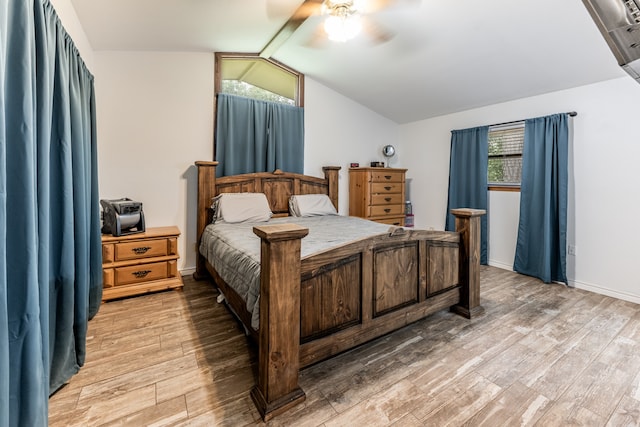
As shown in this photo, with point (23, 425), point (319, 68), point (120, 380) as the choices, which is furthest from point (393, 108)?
point (23, 425)

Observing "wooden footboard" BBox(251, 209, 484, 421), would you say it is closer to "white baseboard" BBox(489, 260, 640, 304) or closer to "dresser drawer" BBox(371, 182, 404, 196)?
"white baseboard" BBox(489, 260, 640, 304)

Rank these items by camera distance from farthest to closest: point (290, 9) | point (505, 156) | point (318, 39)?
point (505, 156), point (318, 39), point (290, 9)

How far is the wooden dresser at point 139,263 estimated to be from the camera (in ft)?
8.72

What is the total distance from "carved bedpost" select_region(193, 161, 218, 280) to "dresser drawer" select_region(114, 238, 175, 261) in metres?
0.46

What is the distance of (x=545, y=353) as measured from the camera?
76.3 inches

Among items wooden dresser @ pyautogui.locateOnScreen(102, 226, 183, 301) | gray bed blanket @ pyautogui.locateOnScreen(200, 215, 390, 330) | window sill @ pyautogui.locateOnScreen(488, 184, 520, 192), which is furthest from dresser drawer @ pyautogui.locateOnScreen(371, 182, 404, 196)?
wooden dresser @ pyautogui.locateOnScreen(102, 226, 183, 301)

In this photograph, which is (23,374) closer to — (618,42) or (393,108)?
(618,42)

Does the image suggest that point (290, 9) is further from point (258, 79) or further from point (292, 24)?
point (258, 79)

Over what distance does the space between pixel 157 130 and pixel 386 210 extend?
3.20m

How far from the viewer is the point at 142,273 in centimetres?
282

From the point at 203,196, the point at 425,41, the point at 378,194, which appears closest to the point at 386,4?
the point at 425,41

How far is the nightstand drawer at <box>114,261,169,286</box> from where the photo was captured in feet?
8.92

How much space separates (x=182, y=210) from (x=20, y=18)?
2.43 meters

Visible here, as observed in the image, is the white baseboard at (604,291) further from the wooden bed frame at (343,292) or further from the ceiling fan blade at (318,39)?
the ceiling fan blade at (318,39)
